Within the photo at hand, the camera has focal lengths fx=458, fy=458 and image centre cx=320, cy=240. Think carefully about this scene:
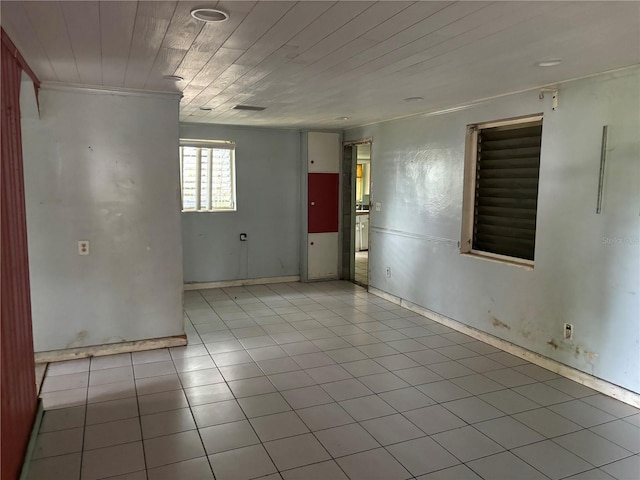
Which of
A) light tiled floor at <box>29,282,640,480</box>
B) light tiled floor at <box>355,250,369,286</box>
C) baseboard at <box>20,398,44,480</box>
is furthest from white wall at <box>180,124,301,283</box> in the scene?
baseboard at <box>20,398,44,480</box>

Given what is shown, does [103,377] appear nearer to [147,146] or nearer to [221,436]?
[221,436]

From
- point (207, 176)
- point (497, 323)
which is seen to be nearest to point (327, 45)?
point (497, 323)

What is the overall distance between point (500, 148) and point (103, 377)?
4052mm

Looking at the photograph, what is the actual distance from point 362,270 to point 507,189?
402 cm

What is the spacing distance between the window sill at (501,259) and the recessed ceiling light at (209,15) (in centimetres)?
316

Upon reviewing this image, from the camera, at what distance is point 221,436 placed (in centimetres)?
276

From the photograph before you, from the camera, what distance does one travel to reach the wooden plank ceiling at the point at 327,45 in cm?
208

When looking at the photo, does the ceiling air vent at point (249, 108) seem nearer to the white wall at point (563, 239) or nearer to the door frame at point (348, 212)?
the white wall at point (563, 239)

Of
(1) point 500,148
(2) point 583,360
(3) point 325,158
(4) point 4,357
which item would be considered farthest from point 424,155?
(4) point 4,357

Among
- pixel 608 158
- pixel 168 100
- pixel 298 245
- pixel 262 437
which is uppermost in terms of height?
pixel 168 100

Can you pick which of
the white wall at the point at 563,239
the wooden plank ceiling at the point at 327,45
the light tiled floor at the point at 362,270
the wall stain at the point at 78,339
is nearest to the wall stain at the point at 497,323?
the white wall at the point at 563,239

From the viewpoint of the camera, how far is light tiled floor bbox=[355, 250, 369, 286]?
7.16 metres

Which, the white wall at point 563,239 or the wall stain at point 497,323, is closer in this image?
the white wall at point 563,239

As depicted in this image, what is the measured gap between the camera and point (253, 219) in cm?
685
